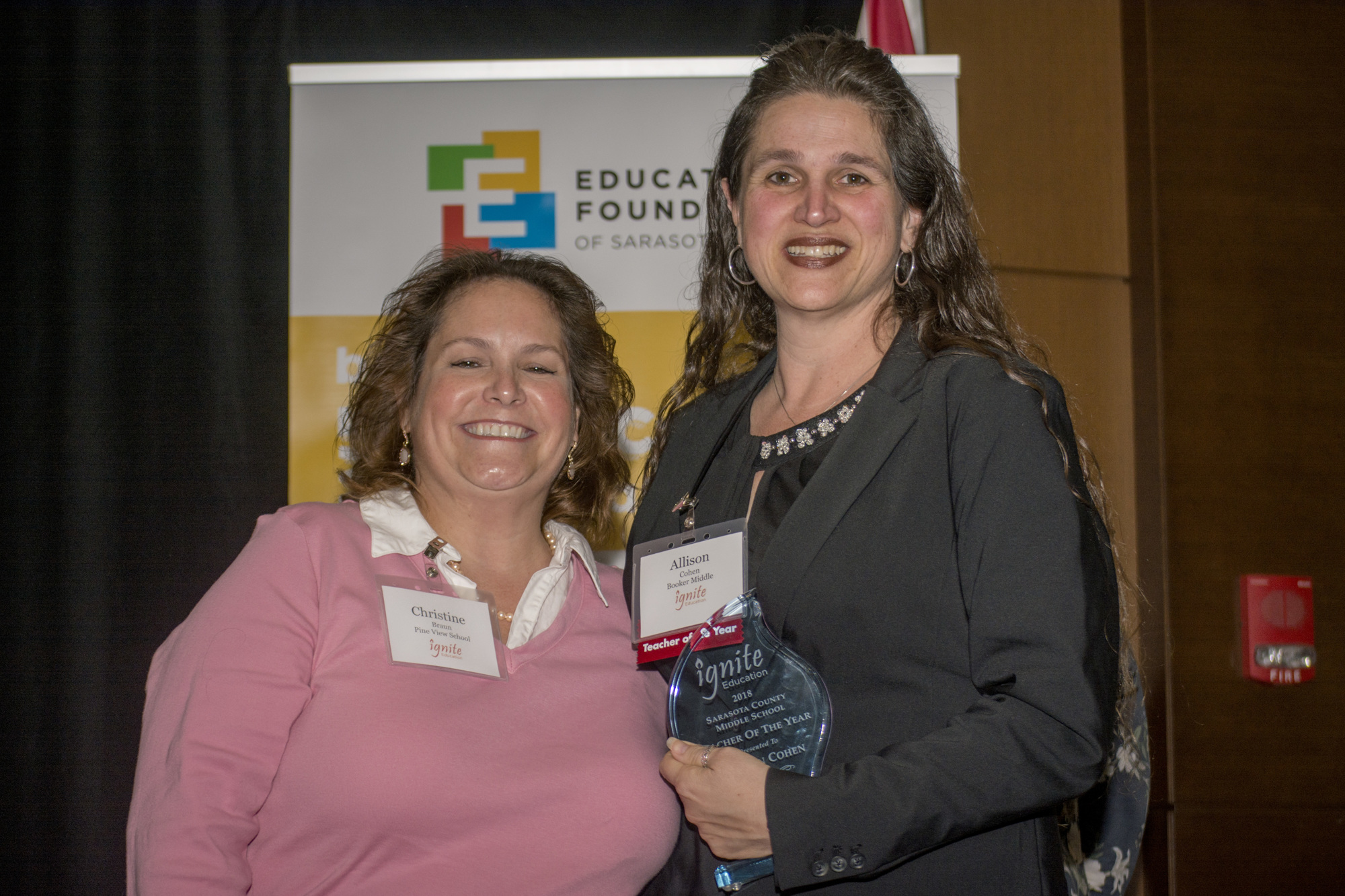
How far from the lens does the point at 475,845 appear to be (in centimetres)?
163

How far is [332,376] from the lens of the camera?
2816 mm

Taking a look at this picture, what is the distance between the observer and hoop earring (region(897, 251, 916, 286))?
183cm

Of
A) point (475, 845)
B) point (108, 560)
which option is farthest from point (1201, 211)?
point (108, 560)

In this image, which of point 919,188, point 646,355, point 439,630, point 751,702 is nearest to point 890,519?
point 751,702

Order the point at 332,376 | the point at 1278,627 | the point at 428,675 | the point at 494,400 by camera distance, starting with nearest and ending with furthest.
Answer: the point at 428,675, the point at 494,400, the point at 332,376, the point at 1278,627

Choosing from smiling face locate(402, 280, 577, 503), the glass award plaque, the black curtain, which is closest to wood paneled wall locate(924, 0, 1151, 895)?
the black curtain

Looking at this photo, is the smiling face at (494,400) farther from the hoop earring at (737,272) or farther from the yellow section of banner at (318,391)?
the yellow section of banner at (318,391)

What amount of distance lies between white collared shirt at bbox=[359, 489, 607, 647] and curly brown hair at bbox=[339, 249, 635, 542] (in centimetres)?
7

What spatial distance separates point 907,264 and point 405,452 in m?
1.08

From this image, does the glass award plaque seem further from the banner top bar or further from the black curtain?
the black curtain

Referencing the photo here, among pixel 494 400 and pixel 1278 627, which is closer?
pixel 494 400

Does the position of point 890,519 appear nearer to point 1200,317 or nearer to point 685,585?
point 685,585

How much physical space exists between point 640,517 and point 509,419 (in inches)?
12.7

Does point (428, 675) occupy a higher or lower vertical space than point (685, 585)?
lower
